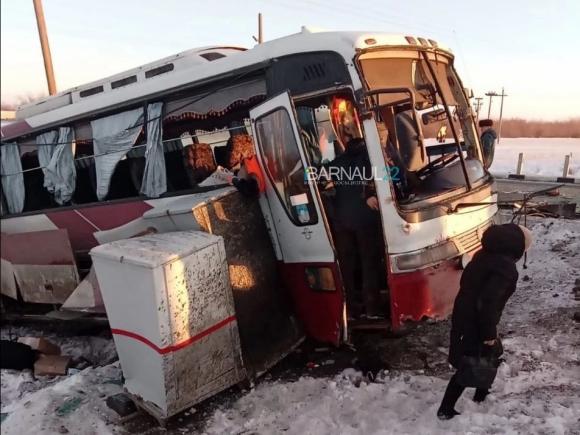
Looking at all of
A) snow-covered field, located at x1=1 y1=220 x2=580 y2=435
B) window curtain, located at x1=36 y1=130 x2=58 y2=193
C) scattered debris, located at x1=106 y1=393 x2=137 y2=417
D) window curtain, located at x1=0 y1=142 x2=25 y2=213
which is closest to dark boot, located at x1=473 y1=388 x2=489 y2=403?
snow-covered field, located at x1=1 y1=220 x2=580 y2=435

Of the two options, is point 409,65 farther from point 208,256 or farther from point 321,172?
point 208,256

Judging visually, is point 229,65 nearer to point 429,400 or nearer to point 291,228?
point 291,228

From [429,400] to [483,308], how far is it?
964mm

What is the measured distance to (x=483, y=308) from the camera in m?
3.28

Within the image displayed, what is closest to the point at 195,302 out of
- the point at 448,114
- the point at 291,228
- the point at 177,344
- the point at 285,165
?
the point at 177,344

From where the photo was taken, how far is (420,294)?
4180 mm

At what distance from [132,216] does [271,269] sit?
221cm

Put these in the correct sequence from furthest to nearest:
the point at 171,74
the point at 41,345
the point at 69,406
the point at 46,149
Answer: the point at 46,149 → the point at 41,345 → the point at 171,74 → the point at 69,406

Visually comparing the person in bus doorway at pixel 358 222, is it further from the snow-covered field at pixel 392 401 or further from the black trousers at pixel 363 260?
the snow-covered field at pixel 392 401

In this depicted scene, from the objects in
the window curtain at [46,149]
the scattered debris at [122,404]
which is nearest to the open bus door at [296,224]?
the scattered debris at [122,404]

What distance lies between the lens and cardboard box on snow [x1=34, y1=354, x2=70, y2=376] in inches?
225

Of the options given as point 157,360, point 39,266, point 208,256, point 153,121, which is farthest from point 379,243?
point 39,266

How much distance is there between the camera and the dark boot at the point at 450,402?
346 cm

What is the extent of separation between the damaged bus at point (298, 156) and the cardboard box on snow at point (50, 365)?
70 cm
